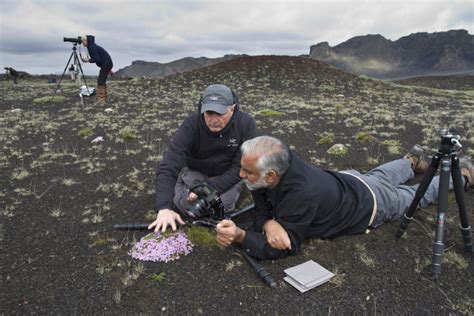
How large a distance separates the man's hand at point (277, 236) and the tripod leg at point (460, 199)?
6.97 feet

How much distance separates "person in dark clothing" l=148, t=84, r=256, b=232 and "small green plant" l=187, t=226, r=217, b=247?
255mm

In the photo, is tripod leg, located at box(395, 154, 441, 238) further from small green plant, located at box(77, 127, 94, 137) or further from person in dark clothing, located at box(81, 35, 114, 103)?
person in dark clothing, located at box(81, 35, 114, 103)

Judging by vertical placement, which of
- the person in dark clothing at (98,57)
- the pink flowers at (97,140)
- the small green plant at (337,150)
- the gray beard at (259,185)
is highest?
the person in dark clothing at (98,57)

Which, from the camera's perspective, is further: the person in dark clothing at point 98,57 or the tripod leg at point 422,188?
the person in dark clothing at point 98,57

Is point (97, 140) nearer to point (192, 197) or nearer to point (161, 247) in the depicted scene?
point (192, 197)

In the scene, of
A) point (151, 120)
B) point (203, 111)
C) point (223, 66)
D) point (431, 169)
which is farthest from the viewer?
point (223, 66)

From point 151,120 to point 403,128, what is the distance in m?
10.0

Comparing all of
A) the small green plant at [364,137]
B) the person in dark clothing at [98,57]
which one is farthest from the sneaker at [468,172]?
the person in dark clothing at [98,57]

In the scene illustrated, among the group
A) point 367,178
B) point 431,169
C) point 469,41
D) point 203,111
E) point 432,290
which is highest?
point 469,41

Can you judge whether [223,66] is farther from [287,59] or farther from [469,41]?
[469,41]

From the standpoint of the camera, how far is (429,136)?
38.9 ft

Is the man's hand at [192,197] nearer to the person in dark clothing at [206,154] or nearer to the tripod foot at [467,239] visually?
the person in dark clothing at [206,154]

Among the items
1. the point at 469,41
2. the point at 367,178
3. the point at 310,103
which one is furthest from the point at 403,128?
the point at 469,41

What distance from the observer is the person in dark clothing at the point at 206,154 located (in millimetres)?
5129
